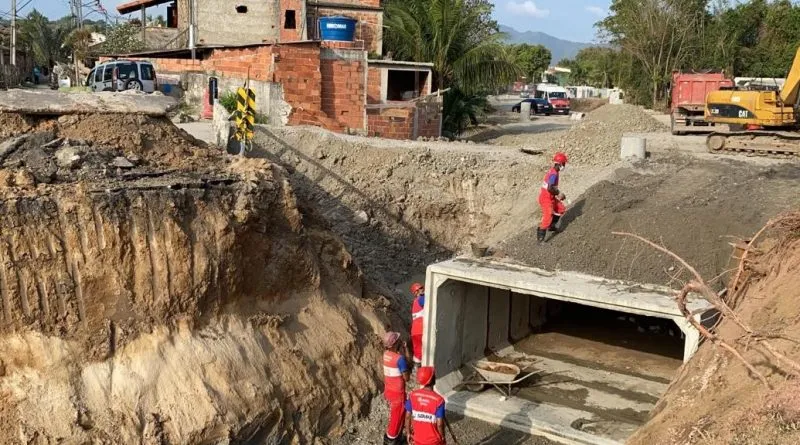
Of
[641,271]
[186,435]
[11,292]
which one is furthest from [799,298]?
[11,292]

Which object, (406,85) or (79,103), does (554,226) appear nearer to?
(79,103)

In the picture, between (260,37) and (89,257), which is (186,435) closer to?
(89,257)

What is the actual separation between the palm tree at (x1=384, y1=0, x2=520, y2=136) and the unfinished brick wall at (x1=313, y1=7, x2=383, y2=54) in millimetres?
432

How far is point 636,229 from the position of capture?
13.5 meters

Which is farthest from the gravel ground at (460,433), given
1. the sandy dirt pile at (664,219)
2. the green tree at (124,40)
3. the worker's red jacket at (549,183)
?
the green tree at (124,40)

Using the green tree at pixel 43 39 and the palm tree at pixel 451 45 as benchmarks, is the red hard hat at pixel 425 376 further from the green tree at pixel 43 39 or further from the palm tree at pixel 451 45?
the green tree at pixel 43 39

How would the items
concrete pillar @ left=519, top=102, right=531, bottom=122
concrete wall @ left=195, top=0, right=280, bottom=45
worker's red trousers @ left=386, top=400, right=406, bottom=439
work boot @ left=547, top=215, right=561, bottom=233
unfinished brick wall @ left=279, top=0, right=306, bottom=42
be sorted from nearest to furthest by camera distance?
worker's red trousers @ left=386, top=400, right=406, bottom=439
work boot @ left=547, top=215, right=561, bottom=233
concrete wall @ left=195, top=0, right=280, bottom=45
unfinished brick wall @ left=279, top=0, right=306, bottom=42
concrete pillar @ left=519, top=102, right=531, bottom=122

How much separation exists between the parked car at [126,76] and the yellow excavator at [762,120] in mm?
17210

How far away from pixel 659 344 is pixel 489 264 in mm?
4211

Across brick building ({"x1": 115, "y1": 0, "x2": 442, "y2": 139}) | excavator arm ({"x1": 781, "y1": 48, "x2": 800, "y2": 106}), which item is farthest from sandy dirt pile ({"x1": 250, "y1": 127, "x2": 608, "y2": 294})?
excavator arm ({"x1": 781, "y1": 48, "x2": 800, "y2": 106})

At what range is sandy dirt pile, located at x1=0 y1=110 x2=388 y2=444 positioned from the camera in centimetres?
910

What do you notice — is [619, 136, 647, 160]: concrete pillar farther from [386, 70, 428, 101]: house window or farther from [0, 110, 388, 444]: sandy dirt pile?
[386, 70, 428, 101]: house window

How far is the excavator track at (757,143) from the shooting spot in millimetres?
18969

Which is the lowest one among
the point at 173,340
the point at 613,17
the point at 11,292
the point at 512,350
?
the point at 512,350
